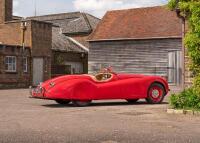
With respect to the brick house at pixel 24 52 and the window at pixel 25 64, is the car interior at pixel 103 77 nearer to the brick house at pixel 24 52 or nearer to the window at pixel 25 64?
the brick house at pixel 24 52

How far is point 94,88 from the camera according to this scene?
18.2m

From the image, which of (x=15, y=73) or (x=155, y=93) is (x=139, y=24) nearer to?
(x=15, y=73)

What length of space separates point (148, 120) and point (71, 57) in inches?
1386

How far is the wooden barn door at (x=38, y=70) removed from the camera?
4036 cm

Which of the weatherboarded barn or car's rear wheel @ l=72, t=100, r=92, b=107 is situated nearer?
car's rear wheel @ l=72, t=100, r=92, b=107

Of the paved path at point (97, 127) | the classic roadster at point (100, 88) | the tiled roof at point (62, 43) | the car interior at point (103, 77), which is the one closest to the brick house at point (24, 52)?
the tiled roof at point (62, 43)

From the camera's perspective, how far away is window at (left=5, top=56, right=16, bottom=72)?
37.0 meters


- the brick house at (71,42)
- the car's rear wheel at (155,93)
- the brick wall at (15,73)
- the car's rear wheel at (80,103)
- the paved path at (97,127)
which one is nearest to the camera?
the paved path at (97,127)

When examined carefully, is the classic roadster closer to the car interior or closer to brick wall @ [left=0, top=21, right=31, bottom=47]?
the car interior

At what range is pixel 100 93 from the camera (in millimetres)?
18359

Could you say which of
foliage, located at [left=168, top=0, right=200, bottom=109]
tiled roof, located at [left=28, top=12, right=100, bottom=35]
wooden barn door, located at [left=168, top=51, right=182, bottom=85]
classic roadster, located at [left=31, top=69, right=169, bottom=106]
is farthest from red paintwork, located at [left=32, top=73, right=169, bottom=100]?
tiled roof, located at [left=28, top=12, right=100, bottom=35]

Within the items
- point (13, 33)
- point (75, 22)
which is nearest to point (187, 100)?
point (13, 33)

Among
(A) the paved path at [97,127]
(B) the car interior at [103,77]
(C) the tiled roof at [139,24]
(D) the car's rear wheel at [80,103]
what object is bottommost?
(A) the paved path at [97,127]

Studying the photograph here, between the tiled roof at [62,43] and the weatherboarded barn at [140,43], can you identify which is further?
the tiled roof at [62,43]
